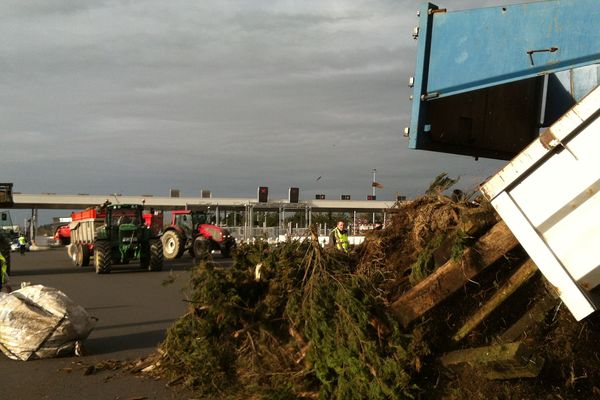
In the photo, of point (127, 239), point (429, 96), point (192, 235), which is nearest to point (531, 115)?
point (429, 96)

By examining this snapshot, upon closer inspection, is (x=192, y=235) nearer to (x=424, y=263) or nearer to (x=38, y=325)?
(x=38, y=325)

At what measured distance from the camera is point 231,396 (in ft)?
19.2

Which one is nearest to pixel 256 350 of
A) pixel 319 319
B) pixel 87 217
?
pixel 319 319

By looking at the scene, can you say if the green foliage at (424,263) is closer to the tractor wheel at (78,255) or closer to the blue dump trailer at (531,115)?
the blue dump trailer at (531,115)

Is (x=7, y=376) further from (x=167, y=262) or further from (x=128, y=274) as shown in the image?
(x=167, y=262)

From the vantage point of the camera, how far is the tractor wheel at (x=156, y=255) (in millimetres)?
24016

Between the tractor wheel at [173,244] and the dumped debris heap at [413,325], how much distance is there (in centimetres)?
2434

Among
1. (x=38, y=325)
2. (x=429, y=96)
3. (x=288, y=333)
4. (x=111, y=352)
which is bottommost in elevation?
(x=111, y=352)

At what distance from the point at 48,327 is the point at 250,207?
93.2 ft

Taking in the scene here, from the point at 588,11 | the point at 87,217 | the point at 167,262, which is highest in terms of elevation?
the point at 588,11

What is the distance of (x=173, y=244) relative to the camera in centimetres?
3056

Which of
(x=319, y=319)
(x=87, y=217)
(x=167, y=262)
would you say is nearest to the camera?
(x=319, y=319)

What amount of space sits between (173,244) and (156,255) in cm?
659

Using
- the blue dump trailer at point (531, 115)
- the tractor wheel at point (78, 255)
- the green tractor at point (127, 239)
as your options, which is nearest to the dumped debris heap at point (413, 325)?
the blue dump trailer at point (531, 115)
